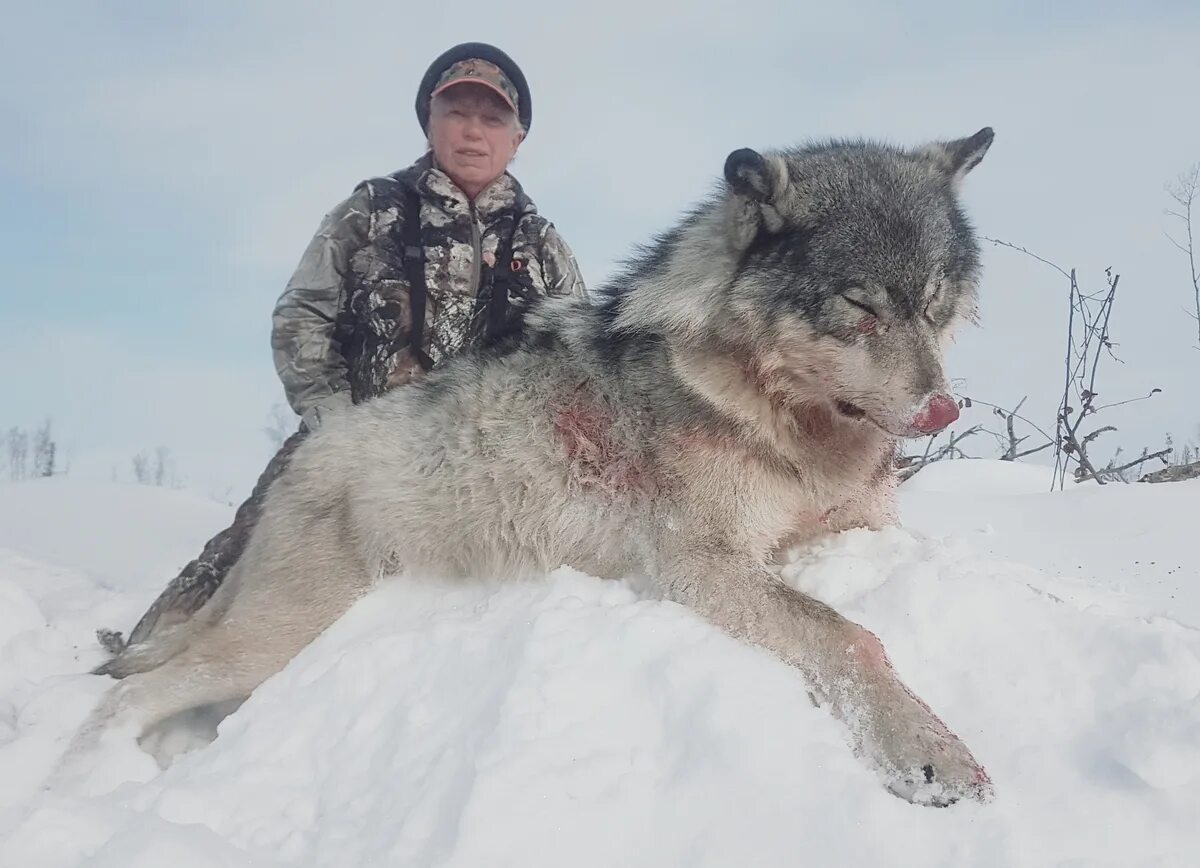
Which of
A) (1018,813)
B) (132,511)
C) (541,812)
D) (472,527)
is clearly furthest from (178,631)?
(132,511)

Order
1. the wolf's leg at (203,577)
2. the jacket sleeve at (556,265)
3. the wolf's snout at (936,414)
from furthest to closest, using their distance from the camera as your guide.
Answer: the jacket sleeve at (556,265)
the wolf's leg at (203,577)
the wolf's snout at (936,414)

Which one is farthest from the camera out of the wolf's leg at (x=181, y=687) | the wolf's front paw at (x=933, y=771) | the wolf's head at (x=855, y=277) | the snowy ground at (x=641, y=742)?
the wolf's leg at (x=181, y=687)

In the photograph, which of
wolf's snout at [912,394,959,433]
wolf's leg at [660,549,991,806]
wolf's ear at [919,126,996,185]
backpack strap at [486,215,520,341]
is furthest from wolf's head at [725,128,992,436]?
backpack strap at [486,215,520,341]

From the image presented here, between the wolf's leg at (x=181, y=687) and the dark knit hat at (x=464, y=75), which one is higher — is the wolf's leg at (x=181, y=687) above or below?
below

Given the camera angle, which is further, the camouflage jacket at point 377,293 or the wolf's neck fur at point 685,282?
the camouflage jacket at point 377,293

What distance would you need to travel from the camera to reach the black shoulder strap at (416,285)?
5.36m

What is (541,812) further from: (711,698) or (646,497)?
(646,497)

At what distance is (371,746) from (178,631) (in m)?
1.98

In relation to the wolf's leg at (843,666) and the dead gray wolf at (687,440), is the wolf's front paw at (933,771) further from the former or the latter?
the dead gray wolf at (687,440)

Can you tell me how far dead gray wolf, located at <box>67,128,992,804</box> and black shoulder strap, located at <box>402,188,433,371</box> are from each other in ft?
4.00

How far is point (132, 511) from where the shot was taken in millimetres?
9469

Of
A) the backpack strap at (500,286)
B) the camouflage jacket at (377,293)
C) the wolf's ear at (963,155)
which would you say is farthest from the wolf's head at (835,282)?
the camouflage jacket at (377,293)

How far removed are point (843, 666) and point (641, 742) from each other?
2.52ft

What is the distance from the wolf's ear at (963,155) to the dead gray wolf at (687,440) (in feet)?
0.05
